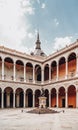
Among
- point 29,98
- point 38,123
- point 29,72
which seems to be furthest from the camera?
point 29,72

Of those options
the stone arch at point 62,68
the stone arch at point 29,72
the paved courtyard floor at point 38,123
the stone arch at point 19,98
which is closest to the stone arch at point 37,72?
the stone arch at point 29,72

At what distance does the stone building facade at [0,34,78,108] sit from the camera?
3019cm

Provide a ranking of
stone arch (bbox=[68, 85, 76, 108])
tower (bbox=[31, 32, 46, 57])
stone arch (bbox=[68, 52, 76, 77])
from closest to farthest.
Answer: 1. stone arch (bbox=[68, 52, 76, 77])
2. stone arch (bbox=[68, 85, 76, 108])
3. tower (bbox=[31, 32, 46, 57])

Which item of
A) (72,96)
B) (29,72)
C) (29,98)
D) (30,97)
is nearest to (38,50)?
(29,72)

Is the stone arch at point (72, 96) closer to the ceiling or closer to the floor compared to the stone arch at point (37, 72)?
closer to the floor

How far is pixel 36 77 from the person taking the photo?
38406mm

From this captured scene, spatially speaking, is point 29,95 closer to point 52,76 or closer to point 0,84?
point 52,76

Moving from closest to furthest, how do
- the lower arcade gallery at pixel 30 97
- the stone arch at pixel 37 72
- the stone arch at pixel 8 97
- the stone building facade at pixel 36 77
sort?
the stone building facade at pixel 36 77, the lower arcade gallery at pixel 30 97, the stone arch at pixel 8 97, the stone arch at pixel 37 72

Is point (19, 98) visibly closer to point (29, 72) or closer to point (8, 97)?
point (8, 97)

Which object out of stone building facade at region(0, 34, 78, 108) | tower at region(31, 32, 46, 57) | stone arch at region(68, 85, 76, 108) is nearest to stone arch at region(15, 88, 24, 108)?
stone building facade at region(0, 34, 78, 108)

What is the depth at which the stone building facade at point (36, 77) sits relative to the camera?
99.0ft

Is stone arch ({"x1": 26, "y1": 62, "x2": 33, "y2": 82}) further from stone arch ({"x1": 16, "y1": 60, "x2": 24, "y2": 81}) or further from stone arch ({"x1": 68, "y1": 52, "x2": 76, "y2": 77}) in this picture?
stone arch ({"x1": 68, "y1": 52, "x2": 76, "y2": 77})

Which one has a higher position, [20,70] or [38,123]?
Result: [20,70]

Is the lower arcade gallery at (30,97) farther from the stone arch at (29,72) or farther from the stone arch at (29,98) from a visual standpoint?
the stone arch at (29,72)
